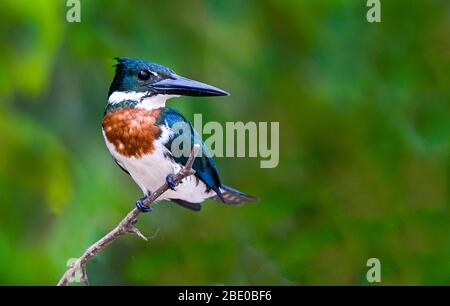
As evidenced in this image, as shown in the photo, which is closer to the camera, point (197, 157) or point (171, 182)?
point (171, 182)

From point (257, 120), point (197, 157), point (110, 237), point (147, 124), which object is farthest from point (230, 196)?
point (257, 120)

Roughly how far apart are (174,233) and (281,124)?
427 millimetres

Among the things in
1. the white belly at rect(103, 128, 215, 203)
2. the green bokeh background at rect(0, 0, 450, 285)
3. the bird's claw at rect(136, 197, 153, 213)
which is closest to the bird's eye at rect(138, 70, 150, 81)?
the white belly at rect(103, 128, 215, 203)

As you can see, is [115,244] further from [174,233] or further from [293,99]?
[293,99]

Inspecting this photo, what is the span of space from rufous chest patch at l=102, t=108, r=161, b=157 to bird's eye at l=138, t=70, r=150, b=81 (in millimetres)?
59

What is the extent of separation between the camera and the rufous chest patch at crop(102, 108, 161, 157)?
4.90ft

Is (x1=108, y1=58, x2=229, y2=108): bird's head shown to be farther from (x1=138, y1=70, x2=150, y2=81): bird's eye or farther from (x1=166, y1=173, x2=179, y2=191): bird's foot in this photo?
(x1=166, y1=173, x2=179, y2=191): bird's foot

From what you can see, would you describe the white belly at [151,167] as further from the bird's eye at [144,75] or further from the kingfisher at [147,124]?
the bird's eye at [144,75]

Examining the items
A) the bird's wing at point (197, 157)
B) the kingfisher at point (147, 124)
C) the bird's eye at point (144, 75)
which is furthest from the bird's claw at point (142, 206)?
the bird's eye at point (144, 75)

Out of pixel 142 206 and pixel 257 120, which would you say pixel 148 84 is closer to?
pixel 142 206

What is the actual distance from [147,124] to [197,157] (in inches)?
5.1

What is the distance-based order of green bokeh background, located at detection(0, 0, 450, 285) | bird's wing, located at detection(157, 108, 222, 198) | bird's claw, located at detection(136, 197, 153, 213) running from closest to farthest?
bird's claw, located at detection(136, 197, 153, 213), bird's wing, located at detection(157, 108, 222, 198), green bokeh background, located at detection(0, 0, 450, 285)

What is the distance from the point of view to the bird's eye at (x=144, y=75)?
152cm

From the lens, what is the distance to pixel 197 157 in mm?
1579
